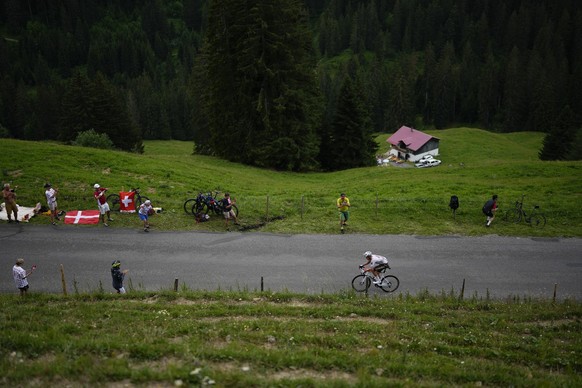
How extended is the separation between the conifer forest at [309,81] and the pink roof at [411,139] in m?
10.2

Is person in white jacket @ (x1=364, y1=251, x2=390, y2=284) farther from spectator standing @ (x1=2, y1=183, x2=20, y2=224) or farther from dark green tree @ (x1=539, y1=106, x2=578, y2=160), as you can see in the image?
dark green tree @ (x1=539, y1=106, x2=578, y2=160)

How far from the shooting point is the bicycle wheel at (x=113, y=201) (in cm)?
2434

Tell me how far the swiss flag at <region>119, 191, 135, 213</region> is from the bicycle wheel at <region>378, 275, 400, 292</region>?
49.9 feet

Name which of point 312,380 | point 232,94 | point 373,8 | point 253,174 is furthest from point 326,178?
point 373,8

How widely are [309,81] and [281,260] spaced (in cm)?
3313

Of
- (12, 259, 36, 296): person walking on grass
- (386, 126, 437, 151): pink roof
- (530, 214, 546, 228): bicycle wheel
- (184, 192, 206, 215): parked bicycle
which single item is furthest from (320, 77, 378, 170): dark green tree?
(12, 259, 36, 296): person walking on grass

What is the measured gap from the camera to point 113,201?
Result: 24.4m

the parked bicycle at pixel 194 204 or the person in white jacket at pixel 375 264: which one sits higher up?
the parked bicycle at pixel 194 204

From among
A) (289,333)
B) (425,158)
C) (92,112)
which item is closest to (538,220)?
(289,333)

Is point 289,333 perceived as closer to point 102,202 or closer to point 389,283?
point 389,283

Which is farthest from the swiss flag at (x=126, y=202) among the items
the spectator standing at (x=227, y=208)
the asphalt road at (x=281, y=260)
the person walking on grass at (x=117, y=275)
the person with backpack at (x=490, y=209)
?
the person with backpack at (x=490, y=209)

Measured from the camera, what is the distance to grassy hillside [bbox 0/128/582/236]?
79.7 ft

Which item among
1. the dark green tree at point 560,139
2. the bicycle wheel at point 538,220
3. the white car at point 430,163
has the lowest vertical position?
the bicycle wheel at point 538,220

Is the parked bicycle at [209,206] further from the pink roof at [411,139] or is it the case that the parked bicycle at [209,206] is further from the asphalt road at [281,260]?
the pink roof at [411,139]
